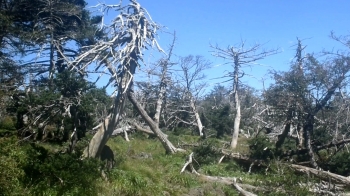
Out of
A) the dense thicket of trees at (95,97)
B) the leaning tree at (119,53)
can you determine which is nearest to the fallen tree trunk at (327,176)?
the dense thicket of trees at (95,97)

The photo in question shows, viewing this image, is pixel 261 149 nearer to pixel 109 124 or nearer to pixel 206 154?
pixel 206 154

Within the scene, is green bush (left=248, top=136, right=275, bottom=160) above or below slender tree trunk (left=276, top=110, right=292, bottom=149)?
below

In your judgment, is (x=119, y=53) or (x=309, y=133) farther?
(x=309, y=133)

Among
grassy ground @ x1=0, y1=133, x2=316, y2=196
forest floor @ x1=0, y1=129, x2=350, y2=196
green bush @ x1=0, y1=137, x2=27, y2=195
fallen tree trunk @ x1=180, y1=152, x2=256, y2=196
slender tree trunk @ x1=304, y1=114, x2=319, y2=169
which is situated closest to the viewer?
green bush @ x1=0, y1=137, x2=27, y2=195

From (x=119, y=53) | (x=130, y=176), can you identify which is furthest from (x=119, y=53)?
(x=130, y=176)

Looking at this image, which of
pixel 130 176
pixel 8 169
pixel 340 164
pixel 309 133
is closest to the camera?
pixel 8 169

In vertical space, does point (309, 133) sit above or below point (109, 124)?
above

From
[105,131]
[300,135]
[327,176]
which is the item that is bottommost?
[327,176]

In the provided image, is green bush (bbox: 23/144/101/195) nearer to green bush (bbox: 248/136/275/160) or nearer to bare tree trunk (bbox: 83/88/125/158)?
bare tree trunk (bbox: 83/88/125/158)

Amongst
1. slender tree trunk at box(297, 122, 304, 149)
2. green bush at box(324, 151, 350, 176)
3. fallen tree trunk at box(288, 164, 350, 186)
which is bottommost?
fallen tree trunk at box(288, 164, 350, 186)

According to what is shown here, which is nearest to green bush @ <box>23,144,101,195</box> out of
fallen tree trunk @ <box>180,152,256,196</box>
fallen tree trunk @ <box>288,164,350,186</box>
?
fallen tree trunk @ <box>180,152,256,196</box>

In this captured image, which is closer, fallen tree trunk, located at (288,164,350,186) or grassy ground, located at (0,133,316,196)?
Result: grassy ground, located at (0,133,316,196)

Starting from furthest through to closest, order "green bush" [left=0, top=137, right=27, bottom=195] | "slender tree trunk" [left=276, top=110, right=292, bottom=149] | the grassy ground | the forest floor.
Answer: "slender tree trunk" [left=276, top=110, right=292, bottom=149] → the forest floor → the grassy ground → "green bush" [left=0, top=137, right=27, bottom=195]

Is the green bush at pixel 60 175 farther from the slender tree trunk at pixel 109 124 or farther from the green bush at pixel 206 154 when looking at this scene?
the green bush at pixel 206 154
